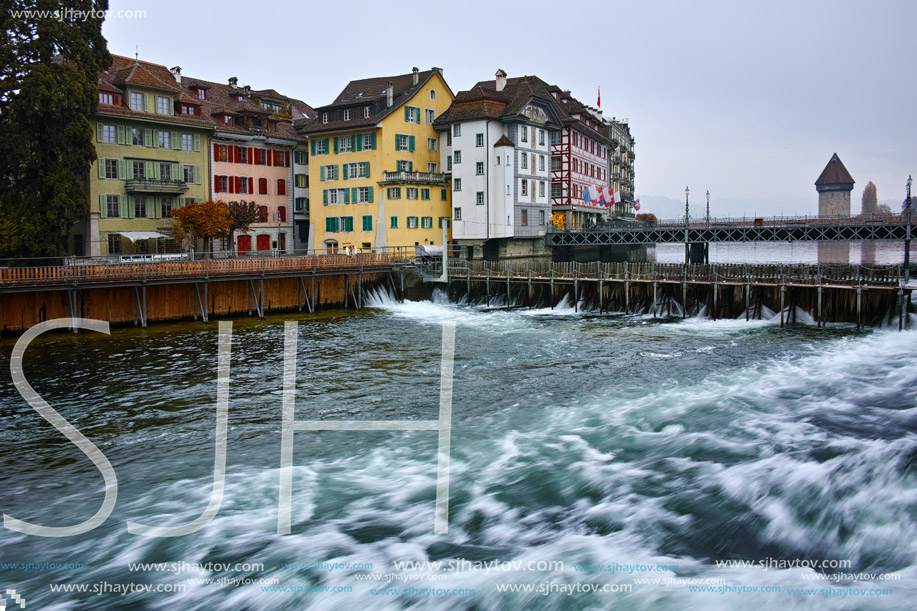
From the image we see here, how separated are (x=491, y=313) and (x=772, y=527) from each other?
1367 inches

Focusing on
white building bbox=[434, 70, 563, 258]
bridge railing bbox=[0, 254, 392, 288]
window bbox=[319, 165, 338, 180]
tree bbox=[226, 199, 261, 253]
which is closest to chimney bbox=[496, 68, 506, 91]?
white building bbox=[434, 70, 563, 258]

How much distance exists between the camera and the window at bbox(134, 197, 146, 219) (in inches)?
2121

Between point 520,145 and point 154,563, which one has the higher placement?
point 520,145

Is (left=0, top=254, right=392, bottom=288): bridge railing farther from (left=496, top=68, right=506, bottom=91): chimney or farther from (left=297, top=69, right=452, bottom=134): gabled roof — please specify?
(left=496, top=68, right=506, bottom=91): chimney

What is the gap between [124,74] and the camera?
54188 millimetres

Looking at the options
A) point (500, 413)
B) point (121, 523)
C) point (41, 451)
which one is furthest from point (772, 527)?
point (41, 451)

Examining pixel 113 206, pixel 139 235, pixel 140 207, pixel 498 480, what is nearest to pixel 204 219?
pixel 139 235

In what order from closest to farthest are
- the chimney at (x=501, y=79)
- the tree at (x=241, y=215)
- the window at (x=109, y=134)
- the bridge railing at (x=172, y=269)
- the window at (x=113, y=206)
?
the bridge railing at (x=172, y=269)
the window at (x=109, y=134)
the window at (x=113, y=206)
the tree at (x=241, y=215)
the chimney at (x=501, y=79)

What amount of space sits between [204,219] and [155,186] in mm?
6330

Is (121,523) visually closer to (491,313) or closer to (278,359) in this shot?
(278,359)

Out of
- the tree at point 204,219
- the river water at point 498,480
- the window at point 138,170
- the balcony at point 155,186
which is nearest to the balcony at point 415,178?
the tree at point 204,219

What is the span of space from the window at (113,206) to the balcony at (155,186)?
3.43 ft

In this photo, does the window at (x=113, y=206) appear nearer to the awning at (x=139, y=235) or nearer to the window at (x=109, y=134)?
the awning at (x=139, y=235)

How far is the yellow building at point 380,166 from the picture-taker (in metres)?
60.7
